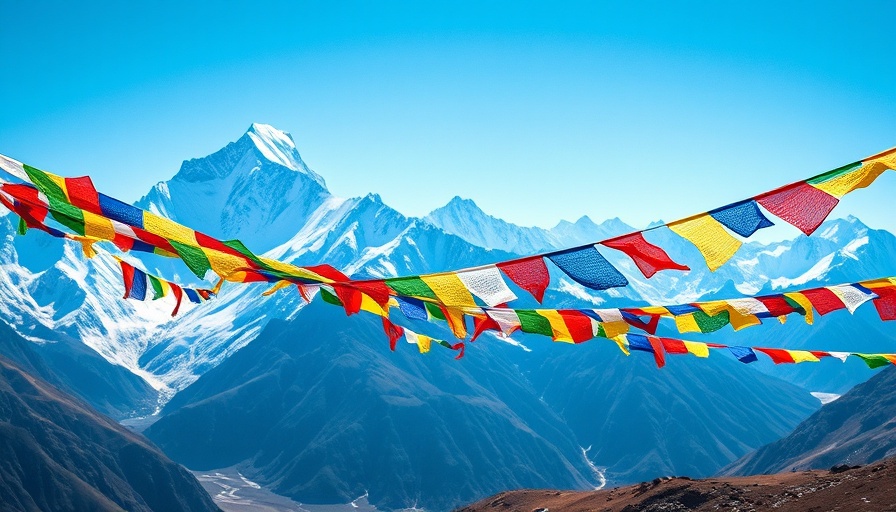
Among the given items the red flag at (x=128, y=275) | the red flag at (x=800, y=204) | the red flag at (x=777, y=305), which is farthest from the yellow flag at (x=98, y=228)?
the red flag at (x=777, y=305)

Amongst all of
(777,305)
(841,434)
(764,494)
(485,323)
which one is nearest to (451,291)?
(485,323)

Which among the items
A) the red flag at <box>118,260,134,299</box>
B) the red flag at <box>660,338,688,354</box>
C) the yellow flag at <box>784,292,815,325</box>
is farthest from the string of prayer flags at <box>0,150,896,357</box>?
the yellow flag at <box>784,292,815,325</box>

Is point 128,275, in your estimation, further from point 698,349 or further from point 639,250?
point 698,349

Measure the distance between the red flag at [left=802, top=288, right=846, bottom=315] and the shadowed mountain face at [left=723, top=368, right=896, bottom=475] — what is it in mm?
156505

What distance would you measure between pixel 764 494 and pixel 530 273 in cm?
2603

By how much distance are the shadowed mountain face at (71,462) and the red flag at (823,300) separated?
5159 inches

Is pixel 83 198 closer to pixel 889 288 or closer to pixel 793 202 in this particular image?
pixel 793 202

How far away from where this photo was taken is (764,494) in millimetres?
31984

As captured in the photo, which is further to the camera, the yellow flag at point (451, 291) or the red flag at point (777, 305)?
the red flag at point (777, 305)

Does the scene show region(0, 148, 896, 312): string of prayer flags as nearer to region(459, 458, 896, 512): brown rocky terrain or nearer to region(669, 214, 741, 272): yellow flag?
region(669, 214, 741, 272): yellow flag

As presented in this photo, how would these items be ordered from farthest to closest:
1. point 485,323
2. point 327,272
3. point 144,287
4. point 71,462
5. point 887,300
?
point 71,462, point 144,287, point 887,300, point 485,323, point 327,272

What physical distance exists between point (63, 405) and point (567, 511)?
163401 millimetres

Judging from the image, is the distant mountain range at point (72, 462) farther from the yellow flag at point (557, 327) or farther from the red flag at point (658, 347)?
the yellow flag at point (557, 327)

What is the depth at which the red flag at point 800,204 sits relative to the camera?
10.4 m
